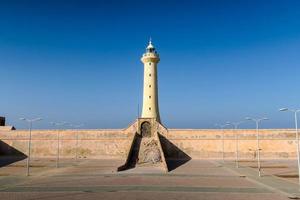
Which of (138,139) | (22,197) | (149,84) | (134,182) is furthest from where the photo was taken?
(149,84)

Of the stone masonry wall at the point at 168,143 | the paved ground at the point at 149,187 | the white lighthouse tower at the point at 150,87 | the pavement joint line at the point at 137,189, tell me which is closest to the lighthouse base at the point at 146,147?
the stone masonry wall at the point at 168,143

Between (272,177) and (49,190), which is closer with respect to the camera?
(49,190)

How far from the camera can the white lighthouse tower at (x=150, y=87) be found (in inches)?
2389

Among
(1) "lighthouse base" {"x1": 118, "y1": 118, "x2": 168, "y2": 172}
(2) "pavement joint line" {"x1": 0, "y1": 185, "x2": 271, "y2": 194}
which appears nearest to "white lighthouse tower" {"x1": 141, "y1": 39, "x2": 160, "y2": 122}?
(1) "lighthouse base" {"x1": 118, "y1": 118, "x2": 168, "y2": 172}

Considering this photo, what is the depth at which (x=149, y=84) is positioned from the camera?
61.5 metres

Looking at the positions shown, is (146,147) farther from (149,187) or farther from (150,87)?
(149,187)

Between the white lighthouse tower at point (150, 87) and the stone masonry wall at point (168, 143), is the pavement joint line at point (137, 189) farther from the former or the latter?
the white lighthouse tower at point (150, 87)

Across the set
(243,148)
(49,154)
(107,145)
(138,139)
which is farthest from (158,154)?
(49,154)

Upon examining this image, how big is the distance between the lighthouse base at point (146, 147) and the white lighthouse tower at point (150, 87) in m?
4.31

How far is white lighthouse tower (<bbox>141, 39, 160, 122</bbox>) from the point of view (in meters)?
60.7

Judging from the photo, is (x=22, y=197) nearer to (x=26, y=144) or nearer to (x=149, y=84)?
(x=26, y=144)

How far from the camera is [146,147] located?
49688 millimetres

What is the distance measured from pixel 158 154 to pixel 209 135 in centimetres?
1296

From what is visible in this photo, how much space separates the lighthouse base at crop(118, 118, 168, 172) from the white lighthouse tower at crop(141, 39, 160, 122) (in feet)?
14.2
